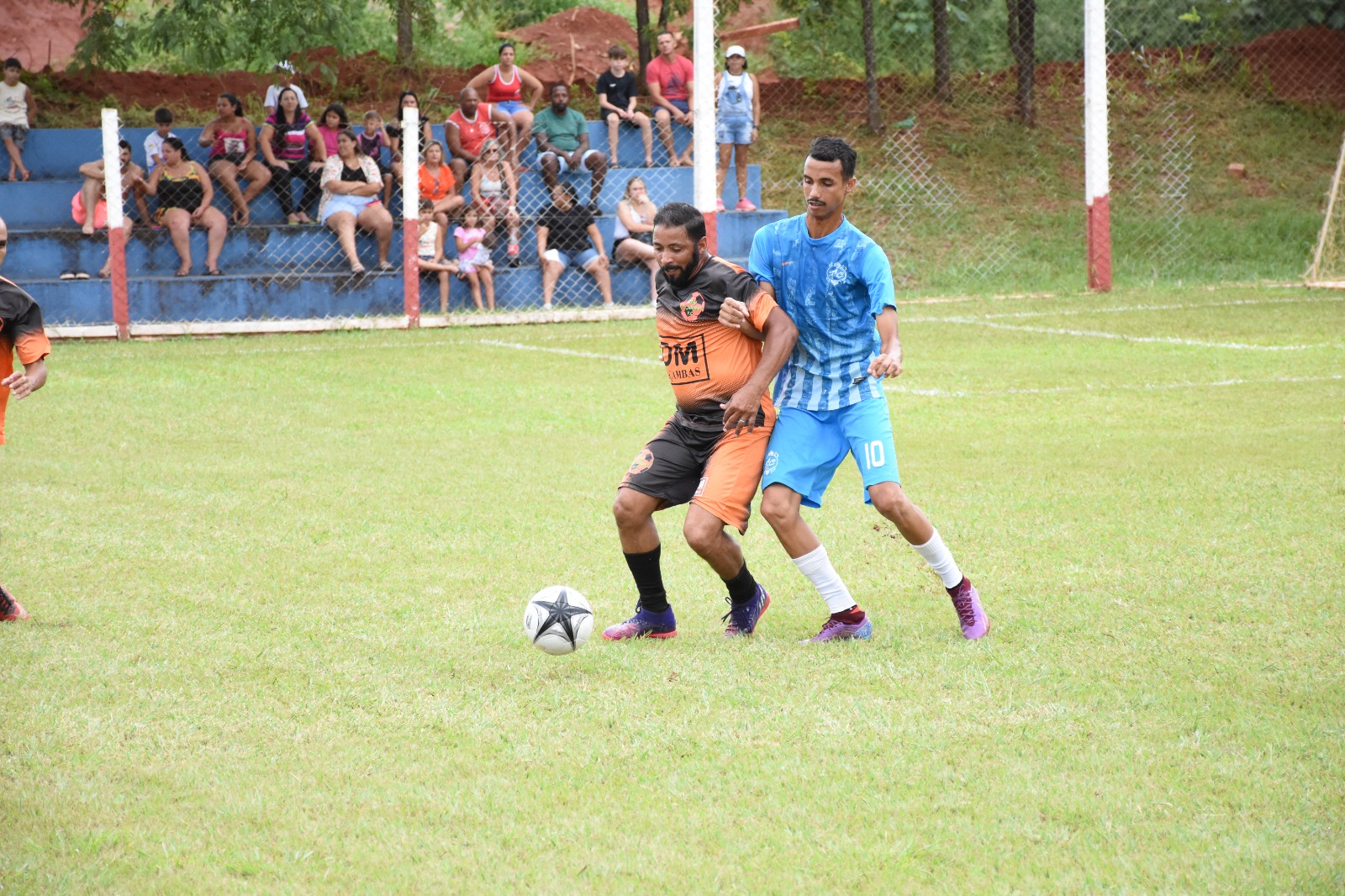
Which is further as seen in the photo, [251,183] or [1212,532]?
[251,183]

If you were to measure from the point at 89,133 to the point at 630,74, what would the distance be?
685 cm

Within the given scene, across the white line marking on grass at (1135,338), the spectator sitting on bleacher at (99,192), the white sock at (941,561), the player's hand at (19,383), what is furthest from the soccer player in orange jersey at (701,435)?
the spectator sitting on bleacher at (99,192)

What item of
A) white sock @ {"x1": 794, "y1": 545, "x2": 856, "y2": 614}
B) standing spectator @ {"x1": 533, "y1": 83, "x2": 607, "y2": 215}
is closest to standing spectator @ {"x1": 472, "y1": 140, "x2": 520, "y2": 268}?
standing spectator @ {"x1": 533, "y1": 83, "x2": 607, "y2": 215}

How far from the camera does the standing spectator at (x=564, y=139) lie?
1747cm

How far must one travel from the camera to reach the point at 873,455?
5.27m

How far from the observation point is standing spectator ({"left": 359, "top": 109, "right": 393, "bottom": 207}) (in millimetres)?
17062

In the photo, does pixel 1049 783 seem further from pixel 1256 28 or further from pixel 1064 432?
pixel 1256 28

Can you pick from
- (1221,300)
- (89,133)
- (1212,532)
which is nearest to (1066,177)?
(1221,300)

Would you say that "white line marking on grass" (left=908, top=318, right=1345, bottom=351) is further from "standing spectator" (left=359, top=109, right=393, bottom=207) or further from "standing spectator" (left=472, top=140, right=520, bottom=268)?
"standing spectator" (left=359, top=109, right=393, bottom=207)

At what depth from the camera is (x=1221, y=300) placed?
17141mm

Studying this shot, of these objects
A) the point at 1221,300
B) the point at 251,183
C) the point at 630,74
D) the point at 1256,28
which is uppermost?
the point at 1256,28

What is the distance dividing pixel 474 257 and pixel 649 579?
11866 mm

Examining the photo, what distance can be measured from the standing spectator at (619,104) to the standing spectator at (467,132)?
5.28ft

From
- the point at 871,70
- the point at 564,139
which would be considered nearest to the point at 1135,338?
the point at 564,139
